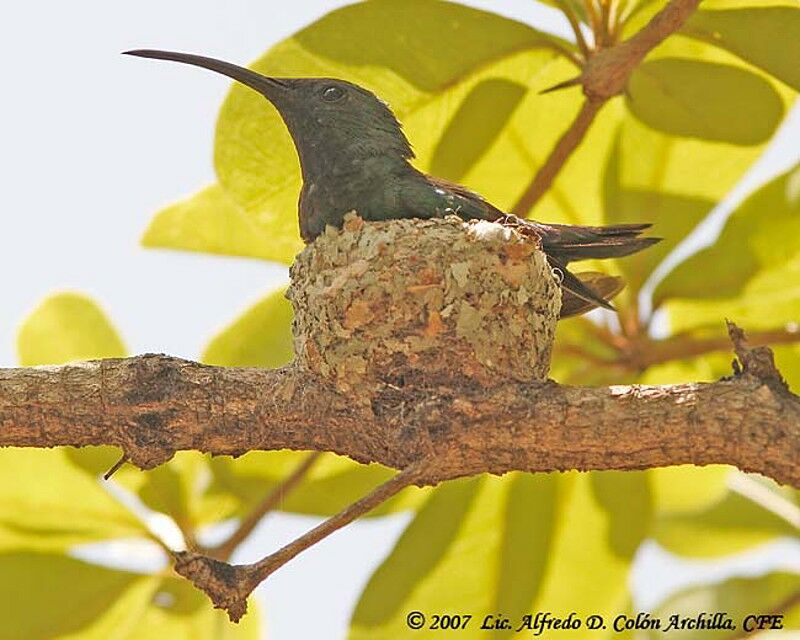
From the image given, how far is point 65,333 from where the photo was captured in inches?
174

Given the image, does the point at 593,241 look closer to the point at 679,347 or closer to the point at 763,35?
the point at 679,347

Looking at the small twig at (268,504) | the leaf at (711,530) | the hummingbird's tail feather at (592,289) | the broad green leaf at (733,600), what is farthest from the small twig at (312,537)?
the leaf at (711,530)

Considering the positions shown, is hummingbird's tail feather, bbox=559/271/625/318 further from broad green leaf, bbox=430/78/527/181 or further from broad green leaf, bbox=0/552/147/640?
broad green leaf, bbox=0/552/147/640

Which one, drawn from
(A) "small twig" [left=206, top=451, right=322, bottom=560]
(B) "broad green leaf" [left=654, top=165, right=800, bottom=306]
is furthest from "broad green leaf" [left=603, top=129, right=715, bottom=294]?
(A) "small twig" [left=206, top=451, right=322, bottom=560]

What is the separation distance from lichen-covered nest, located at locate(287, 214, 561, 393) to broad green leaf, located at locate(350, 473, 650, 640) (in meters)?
0.69

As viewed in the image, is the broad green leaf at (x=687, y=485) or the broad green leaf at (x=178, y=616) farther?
the broad green leaf at (x=687, y=485)

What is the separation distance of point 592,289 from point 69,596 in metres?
1.78

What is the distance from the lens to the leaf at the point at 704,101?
4.03 metres

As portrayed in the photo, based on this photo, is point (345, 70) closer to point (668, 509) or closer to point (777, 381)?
point (777, 381)

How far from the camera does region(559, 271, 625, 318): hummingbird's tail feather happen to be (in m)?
4.21

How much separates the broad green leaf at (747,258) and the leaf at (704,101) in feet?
0.96

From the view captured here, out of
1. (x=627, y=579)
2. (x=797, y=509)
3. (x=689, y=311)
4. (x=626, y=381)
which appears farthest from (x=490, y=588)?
(x=797, y=509)

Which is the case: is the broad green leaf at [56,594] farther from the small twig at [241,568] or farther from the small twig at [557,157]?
the small twig at [557,157]

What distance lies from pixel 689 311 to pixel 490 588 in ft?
3.60
